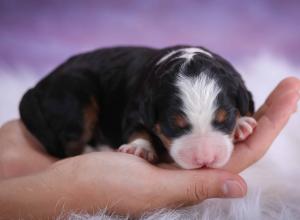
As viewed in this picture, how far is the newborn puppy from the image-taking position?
269 cm

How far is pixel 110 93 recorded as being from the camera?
12.3 feet

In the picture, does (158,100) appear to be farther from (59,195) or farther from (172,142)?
(59,195)

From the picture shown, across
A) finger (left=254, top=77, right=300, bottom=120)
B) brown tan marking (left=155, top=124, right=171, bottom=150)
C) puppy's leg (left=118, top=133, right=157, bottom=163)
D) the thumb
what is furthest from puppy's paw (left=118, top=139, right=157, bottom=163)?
finger (left=254, top=77, right=300, bottom=120)

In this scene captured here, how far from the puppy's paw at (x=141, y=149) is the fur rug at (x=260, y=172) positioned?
388mm

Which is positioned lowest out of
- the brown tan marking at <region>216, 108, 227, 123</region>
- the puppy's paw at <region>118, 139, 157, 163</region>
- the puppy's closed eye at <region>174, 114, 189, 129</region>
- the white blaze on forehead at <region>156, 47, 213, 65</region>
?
the puppy's paw at <region>118, 139, 157, 163</region>

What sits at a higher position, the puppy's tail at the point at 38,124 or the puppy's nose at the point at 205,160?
the puppy's nose at the point at 205,160

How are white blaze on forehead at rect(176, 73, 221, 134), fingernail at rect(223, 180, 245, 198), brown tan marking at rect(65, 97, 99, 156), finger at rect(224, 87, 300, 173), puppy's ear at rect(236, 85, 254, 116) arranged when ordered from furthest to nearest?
1. brown tan marking at rect(65, 97, 99, 156)
2. puppy's ear at rect(236, 85, 254, 116)
3. finger at rect(224, 87, 300, 173)
4. white blaze on forehead at rect(176, 73, 221, 134)
5. fingernail at rect(223, 180, 245, 198)

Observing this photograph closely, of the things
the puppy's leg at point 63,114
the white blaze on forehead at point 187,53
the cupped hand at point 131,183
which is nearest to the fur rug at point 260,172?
the cupped hand at point 131,183

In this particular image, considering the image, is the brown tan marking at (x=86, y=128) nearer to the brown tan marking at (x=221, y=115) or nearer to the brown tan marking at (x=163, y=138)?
the brown tan marking at (x=163, y=138)

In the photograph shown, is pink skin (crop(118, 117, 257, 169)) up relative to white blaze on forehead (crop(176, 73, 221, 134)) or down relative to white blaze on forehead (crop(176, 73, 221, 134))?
down

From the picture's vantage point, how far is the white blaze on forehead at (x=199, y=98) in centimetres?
267

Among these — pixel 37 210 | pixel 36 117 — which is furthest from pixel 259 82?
pixel 37 210

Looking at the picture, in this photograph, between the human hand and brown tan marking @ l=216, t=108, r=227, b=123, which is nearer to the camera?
brown tan marking @ l=216, t=108, r=227, b=123

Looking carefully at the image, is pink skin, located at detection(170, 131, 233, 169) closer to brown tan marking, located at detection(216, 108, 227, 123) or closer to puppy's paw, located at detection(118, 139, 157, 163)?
brown tan marking, located at detection(216, 108, 227, 123)
